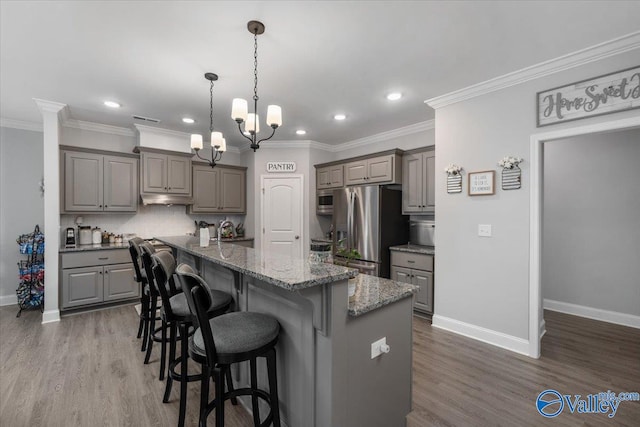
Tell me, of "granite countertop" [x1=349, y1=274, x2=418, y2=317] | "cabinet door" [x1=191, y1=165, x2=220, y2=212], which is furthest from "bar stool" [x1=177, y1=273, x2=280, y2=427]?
"cabinet door" [x1=191, y1=165, x2=220, y2=212]

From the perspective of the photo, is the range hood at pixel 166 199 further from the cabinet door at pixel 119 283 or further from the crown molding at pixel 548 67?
the crown molding at pixel 548 67

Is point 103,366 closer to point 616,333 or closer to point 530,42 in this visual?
point 530,42

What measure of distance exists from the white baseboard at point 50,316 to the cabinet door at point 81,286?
0.47ft

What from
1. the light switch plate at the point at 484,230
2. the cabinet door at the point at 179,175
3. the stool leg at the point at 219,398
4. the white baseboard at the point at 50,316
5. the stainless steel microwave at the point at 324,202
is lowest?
the white baseboard at the point at 50,316

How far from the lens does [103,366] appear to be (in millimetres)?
2582

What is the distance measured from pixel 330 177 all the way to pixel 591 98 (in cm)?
351

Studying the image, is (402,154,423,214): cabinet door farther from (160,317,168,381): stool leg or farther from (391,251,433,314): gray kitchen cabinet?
(160,317,168,381): stool leg

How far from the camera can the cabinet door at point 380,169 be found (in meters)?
4.38

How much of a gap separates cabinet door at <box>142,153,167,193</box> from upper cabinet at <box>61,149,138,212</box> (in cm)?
19

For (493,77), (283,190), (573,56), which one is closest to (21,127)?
(283,190)

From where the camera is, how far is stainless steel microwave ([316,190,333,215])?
5.31m

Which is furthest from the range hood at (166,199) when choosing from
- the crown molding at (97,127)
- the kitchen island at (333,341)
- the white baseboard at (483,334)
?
the white baseboard at (483,334)

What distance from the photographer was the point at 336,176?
517cm

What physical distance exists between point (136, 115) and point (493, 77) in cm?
442
